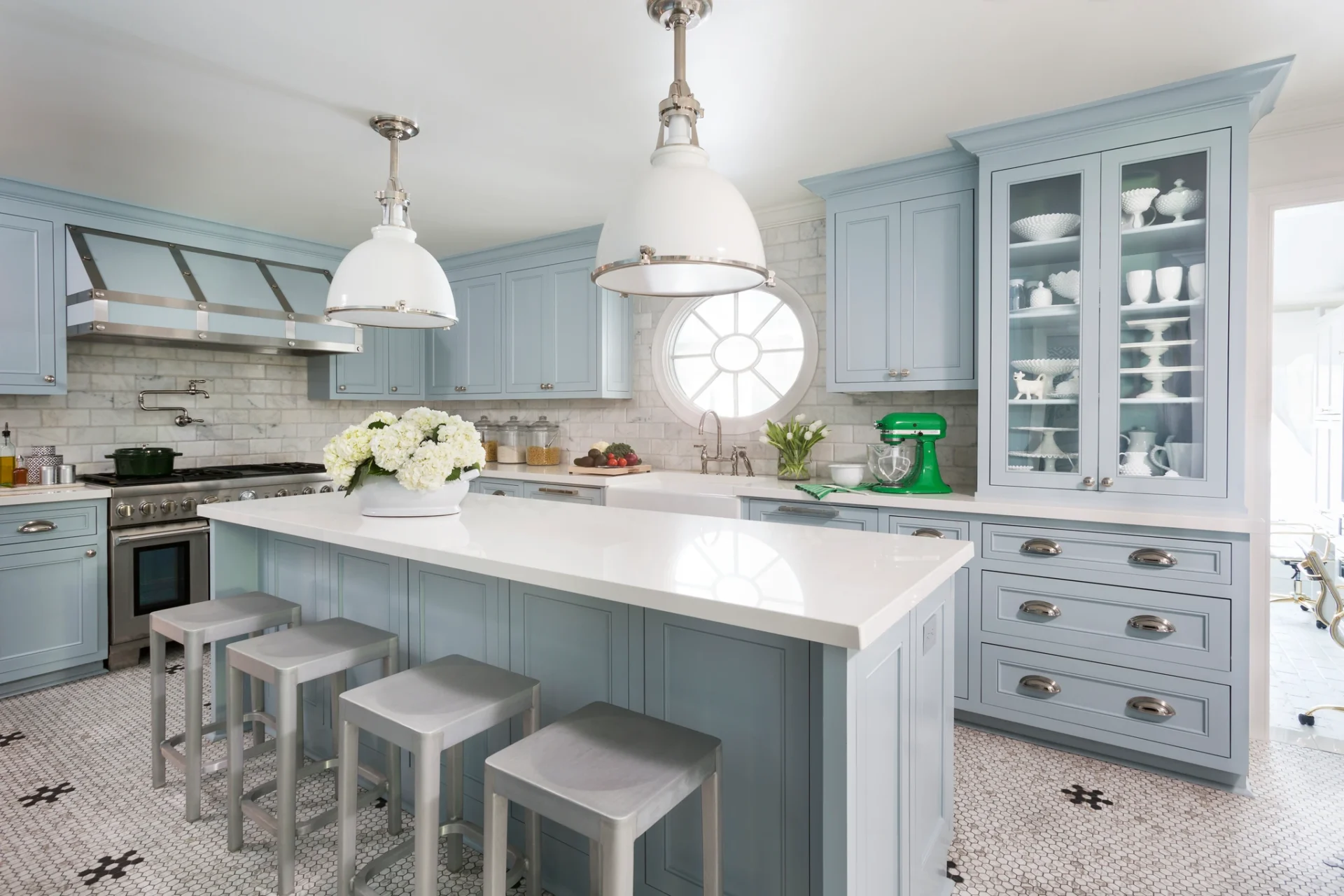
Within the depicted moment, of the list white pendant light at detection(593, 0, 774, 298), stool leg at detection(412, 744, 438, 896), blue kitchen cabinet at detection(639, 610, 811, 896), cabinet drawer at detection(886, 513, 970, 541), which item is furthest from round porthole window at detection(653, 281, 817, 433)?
stool leg at detection(412, 744, 438, 896)

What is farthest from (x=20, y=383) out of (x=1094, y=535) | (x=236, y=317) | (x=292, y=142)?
(x=1094, y=535)

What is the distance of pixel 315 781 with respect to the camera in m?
2.46

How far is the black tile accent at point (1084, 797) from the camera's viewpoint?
2.34 m

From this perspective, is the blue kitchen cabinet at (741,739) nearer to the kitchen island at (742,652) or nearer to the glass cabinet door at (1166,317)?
the kitchen island at (742,652)

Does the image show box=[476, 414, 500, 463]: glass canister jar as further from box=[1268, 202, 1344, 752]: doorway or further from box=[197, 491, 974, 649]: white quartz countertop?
box=[1268, 202, 1344, 752]: doorway

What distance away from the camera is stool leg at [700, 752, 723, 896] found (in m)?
1.36

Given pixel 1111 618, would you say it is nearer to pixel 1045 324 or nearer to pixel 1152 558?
pixel 1152 558

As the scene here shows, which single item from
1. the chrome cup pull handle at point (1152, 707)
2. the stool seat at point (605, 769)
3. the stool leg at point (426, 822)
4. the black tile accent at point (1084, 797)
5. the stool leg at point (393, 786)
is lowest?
the black tile accent at point (1084, 797)

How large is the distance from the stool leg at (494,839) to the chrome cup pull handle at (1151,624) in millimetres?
2309

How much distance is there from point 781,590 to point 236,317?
3931 mm

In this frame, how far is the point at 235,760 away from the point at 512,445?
3078mm

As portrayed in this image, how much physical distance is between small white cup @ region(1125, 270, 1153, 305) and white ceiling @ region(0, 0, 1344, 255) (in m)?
0.66

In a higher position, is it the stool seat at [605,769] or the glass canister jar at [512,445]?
the glass canister jar at [512,445]

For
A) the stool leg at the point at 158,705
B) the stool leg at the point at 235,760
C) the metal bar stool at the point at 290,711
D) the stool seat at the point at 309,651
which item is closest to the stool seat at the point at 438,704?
the metal bar stool at the point at 290,711
